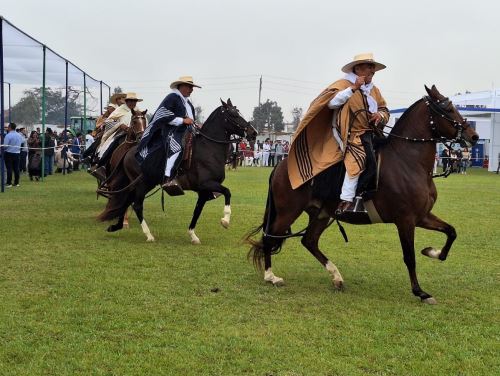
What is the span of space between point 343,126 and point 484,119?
148ft

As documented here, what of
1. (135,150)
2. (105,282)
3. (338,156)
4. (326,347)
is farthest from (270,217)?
(135,150)

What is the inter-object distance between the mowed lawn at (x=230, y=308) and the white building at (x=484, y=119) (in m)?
30.5

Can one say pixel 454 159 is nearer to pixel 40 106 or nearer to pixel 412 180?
pixel 412 180

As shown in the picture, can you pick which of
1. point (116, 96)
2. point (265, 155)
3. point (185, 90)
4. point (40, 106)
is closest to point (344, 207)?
point (185, 90)

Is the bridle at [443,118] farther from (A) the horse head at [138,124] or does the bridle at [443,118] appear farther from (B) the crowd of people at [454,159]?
(A) the horse head at [138,124]

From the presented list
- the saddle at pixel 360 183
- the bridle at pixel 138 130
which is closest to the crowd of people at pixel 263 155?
the bridle at pixel 138 130

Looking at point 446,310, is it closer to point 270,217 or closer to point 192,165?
point 270,217

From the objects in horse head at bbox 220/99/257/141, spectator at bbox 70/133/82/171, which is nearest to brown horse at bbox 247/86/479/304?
horse head at bbox 220/99/257/141

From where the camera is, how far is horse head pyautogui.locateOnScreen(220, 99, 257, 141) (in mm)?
9984

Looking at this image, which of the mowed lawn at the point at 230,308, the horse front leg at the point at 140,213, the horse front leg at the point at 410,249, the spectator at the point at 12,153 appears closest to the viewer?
the mowed lawn at the point at 230,308

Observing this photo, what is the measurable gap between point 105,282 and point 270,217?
2.14 metres

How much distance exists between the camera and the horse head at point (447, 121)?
6457mm

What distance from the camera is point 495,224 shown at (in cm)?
1289

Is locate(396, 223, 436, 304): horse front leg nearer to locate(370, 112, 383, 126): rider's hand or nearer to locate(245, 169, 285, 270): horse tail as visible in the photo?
locate(370, 112, 383, 126): rider's hand
